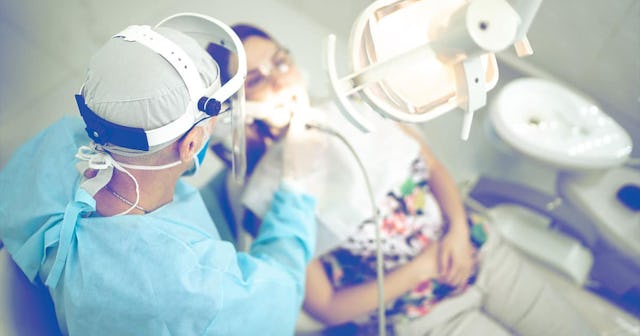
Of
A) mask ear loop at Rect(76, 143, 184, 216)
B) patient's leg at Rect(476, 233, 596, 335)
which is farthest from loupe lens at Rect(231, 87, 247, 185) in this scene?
patient's leg at Rect(476, 233, 596, 335)

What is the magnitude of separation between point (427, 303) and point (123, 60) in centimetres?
115

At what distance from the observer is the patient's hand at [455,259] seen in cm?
135

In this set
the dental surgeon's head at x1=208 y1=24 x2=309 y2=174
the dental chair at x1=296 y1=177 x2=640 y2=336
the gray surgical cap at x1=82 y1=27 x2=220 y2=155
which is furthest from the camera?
the dental chair at x1=296 y1=177 x2=640 y2=336

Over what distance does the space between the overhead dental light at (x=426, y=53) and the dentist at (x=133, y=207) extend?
0.85 ft

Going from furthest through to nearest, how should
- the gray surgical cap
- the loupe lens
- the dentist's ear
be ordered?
the loupe lens, the dentist's ear, the gray surgical cap

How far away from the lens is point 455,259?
135cm

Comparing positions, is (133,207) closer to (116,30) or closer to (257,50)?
(257,50)

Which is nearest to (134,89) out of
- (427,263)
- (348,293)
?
(348,293)

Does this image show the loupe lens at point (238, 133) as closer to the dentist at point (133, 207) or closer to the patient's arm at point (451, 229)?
the dentist at point (133, 207)

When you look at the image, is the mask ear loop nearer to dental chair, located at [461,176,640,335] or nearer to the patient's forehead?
the patient's forehead

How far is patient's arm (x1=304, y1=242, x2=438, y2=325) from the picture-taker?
1.26 meters

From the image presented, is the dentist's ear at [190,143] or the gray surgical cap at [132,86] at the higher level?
the gray surgical cap at [132,86]

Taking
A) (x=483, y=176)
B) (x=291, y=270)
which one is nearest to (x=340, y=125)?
(x=291, y=270)

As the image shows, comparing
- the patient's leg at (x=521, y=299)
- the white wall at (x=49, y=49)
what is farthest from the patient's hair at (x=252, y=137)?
the patient's leg at (x=521, y=299)
